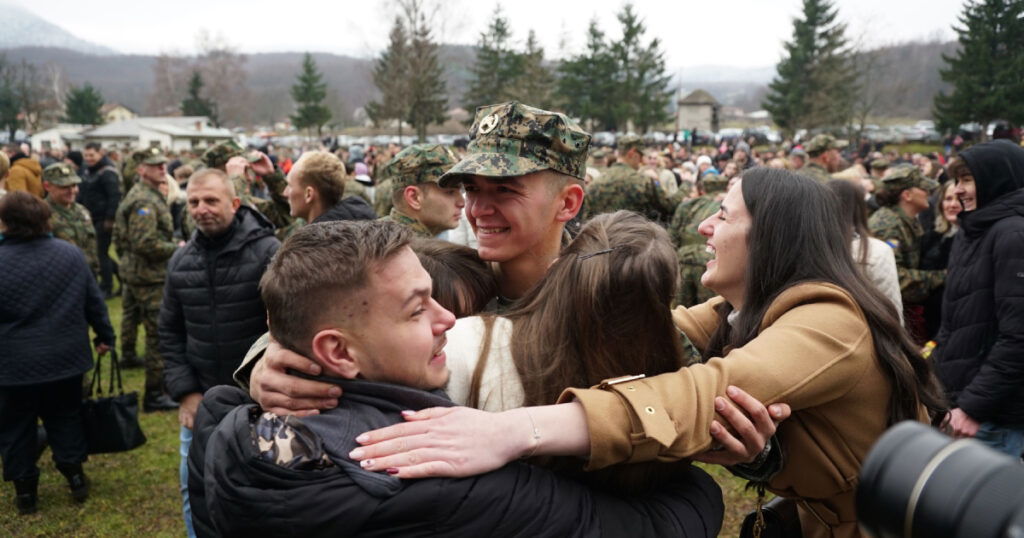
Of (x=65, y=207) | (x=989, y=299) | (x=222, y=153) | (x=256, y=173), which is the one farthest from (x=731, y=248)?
(x=65, y=207)

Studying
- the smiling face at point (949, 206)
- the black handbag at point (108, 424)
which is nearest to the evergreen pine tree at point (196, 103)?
the black handbag at point (108, 424)

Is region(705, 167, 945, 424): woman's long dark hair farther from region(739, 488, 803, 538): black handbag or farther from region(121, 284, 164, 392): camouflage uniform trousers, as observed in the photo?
region(121, 284, 164, 392): camouflage uniform trousers

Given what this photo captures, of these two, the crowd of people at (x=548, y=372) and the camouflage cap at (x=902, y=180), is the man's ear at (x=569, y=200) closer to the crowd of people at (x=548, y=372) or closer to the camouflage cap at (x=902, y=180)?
the crowd of people at (x=548, y=372)

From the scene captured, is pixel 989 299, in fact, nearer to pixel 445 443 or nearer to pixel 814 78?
pixel 445 443

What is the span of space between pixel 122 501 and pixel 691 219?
5457 millimetres

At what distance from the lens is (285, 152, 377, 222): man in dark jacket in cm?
476

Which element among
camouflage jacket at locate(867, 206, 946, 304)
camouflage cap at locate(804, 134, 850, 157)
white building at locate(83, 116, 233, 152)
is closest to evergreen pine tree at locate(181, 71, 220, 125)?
white building at locate(83, 116, 233, 152)

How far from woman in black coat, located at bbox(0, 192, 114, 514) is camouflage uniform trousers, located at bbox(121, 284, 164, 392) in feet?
5.71

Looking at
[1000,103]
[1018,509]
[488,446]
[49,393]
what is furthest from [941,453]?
[1000,103]

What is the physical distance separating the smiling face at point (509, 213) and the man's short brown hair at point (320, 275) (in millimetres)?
739

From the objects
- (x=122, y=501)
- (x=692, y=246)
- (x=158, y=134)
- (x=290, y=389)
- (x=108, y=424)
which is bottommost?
(x=122, y=501)

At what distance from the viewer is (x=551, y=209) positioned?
7.93 ft

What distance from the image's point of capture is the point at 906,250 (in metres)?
5.87

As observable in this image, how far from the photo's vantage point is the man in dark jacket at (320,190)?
4.76m
